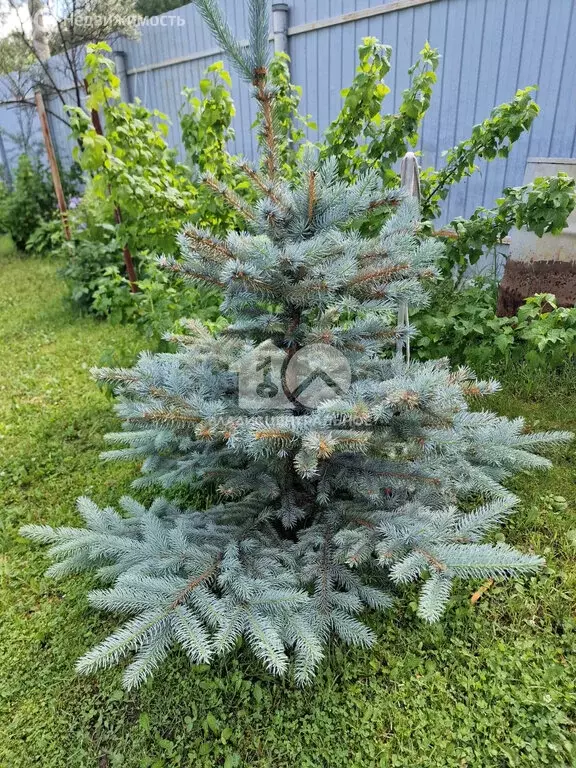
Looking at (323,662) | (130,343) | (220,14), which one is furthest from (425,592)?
(130,343)

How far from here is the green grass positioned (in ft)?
4.78

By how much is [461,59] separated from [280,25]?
1890mm

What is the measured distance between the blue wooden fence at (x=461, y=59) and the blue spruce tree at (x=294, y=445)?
239 centimetres

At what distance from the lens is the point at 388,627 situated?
173 centimetres

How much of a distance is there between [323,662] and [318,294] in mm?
1154

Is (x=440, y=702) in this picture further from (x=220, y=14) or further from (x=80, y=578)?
(x=220, y=14)

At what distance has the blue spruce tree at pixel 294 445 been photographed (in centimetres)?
144

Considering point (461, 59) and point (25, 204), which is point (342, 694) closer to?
point (461, 59)

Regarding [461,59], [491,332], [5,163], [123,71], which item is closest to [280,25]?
[461,59]

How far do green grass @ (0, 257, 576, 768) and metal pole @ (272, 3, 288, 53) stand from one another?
4666mm

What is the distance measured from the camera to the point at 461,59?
12.5 ft

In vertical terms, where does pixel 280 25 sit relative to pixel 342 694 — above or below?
above

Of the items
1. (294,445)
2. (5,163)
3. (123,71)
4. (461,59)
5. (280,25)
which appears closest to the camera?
(294,445)

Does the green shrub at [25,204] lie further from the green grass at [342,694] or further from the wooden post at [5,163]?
the green grass at [342,694]
